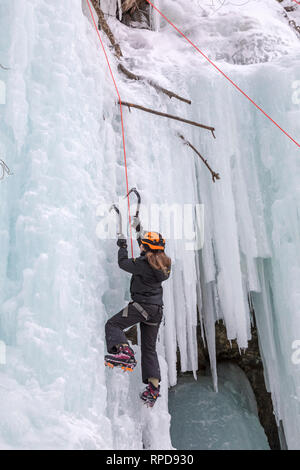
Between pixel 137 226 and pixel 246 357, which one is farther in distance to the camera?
pixel 246 357

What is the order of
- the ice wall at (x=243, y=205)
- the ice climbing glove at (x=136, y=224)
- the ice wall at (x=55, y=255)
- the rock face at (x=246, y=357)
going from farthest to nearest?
the rock face at (x=246, y=357), the ice wall at (x=243, y=205), the ice climbing glove at (x=136, y=224), the ice wall at (x=55, y=255)

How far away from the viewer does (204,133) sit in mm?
4258

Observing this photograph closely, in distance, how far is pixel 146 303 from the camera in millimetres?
2883

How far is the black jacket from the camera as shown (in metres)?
2.86

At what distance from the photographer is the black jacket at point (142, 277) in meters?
2.86

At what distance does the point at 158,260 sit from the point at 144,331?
0.52 m

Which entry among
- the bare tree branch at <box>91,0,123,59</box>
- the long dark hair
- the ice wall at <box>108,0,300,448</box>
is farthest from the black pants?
the bare tree branch at <box>91,0,123,59</box>

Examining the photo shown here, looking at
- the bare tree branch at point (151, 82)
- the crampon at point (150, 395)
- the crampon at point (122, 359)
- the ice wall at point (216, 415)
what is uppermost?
the bare tree branch at point (151, 82)

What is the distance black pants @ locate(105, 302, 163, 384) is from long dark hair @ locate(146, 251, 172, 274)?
268 mm

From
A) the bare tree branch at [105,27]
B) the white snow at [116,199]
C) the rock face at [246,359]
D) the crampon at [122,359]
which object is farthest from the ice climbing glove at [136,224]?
the rock face at [246,359]

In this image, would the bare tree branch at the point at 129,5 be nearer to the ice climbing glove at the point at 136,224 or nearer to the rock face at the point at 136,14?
the rock face at the point at 136,14

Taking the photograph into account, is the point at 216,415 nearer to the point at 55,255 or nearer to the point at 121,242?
the point at 121,242

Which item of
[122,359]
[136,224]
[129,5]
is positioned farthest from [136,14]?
[122,359]

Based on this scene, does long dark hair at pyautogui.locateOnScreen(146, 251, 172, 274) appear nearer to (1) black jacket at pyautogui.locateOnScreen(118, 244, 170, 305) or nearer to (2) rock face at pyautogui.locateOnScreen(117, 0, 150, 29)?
(1) black jacket at pyautogui.locateOnScreen(118, 244, 170, 305)
